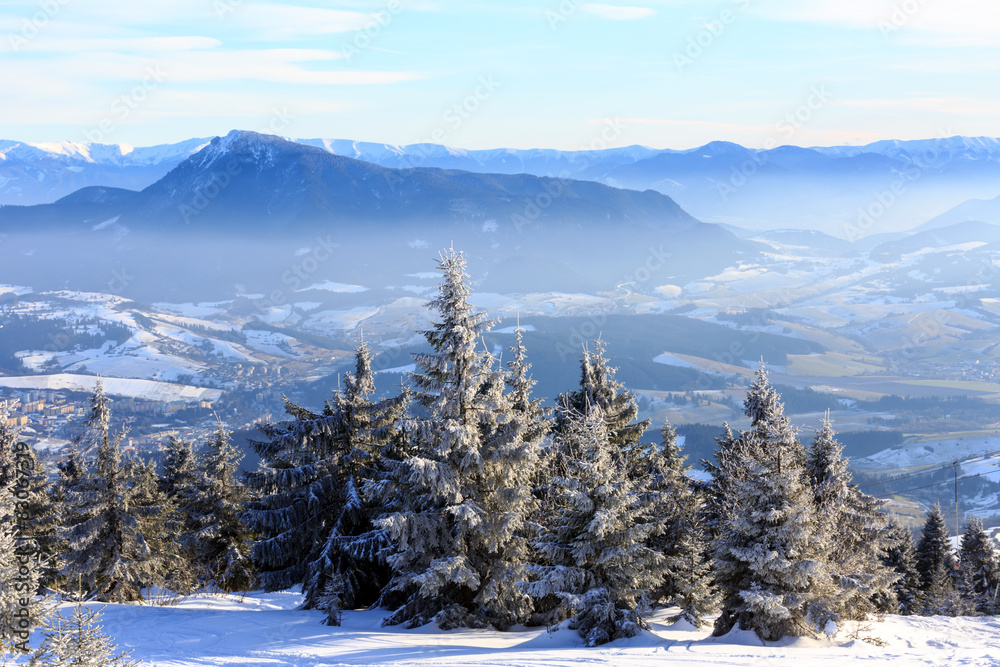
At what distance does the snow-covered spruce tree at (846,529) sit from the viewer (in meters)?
19.7

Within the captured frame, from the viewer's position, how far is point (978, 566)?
145ft

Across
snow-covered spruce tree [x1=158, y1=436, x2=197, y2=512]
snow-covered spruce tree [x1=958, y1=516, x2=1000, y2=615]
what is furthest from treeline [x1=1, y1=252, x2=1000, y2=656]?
snow-covered spruce tree [x1=958, y1=516, x2=1000, y2=615]

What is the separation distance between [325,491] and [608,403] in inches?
393

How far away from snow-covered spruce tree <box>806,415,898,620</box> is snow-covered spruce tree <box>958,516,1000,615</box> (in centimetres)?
1811

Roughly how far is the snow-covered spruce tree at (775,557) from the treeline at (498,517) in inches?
2.1

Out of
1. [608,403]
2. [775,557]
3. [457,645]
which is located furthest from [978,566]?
[457,645]

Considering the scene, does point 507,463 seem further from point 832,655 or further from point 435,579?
point 832,655

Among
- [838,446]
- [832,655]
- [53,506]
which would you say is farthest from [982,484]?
[53,506]

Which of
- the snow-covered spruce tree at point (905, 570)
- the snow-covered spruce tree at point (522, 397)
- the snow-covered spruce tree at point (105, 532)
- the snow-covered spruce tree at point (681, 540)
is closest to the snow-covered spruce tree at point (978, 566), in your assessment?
the snow-covered spruce tree at point (905, 570)

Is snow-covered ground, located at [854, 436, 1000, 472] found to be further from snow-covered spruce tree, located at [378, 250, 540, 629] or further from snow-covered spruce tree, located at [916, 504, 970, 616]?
snow-covered spruce tree, located at [378, 250, 540, 629]

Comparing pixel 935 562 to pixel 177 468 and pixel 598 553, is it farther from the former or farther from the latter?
pixel 177 468

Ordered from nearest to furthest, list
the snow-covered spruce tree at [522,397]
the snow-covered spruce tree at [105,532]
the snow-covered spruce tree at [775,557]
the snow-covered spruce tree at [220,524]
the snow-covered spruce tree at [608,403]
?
the snow-covered spruce tree at [775,557] < the snow-covered spruce tree at [522,397] < the snow-covered spruce tree at [608,403] < the snow-covered spruce tree at [105,532] < the snow-covered spruce tree at [220,524]

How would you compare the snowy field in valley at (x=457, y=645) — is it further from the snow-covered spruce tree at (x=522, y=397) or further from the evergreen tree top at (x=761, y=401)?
the evergreen tree top at (x=761, y=401)

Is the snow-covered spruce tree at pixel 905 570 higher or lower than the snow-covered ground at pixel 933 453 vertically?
higher
